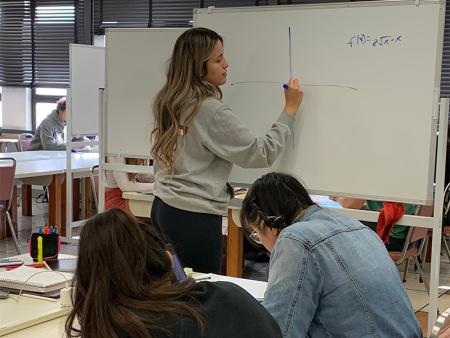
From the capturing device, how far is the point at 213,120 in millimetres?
2695

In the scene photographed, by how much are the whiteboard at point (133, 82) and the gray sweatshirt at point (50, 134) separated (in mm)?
3542

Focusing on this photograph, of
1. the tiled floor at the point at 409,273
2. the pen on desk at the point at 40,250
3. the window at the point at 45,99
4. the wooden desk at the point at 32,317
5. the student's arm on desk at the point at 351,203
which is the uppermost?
the window at the point at 45,99

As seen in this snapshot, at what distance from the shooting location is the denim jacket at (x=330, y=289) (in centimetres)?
173

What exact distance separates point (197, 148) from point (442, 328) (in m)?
1.27

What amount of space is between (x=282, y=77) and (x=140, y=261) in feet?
7.04

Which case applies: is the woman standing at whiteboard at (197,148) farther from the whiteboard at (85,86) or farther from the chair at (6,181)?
the whiteboard at (85,86)

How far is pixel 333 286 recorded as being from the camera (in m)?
1.74

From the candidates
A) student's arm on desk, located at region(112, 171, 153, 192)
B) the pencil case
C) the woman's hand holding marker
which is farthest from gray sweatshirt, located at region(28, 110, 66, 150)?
the pencil case

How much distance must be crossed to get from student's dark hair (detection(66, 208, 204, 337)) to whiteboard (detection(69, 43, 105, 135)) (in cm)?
486

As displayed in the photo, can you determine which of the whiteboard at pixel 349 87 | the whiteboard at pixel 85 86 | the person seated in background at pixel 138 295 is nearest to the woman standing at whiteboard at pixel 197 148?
the whiteboard at pixel 349 87

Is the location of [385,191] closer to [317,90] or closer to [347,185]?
[347,185]

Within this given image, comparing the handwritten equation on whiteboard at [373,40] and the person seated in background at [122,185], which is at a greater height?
the handwritten equation on whiteboard at [373,40]

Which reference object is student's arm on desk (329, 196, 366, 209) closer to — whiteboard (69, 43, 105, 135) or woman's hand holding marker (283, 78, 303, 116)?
woman's hand holding marker (283, 78, 303, 116)

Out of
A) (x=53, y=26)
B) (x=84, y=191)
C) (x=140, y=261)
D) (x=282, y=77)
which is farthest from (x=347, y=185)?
(x=53, y=26)
